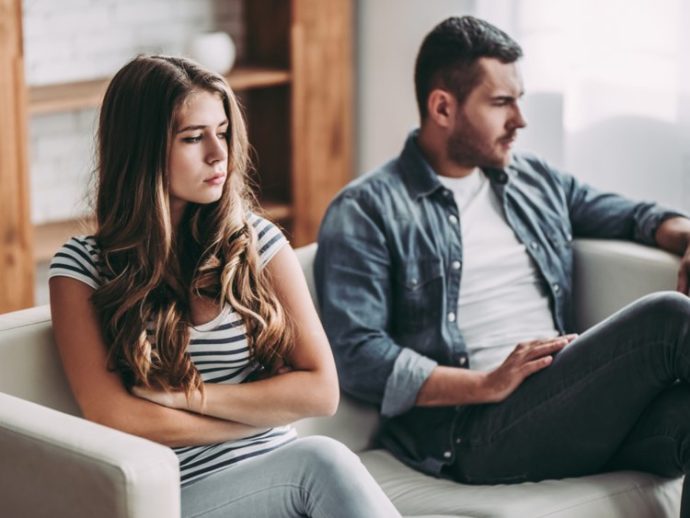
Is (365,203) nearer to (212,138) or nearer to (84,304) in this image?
(212,138)

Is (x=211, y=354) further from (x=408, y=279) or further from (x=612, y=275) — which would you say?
(x=612, y=275)

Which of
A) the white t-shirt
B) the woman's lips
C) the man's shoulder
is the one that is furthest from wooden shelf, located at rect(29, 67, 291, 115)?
the woman's lips

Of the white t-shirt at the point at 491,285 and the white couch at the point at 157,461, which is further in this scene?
the white t-shirt at the point at 491,285

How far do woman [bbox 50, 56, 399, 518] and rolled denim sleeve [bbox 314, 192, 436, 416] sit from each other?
320mm

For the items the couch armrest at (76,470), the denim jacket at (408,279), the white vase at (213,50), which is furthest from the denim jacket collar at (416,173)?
the white vase at (213,50)

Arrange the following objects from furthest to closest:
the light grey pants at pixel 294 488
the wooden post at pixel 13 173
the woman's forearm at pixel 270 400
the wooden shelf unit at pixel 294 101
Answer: the wooden shelf unit at pixel 294 101 < the wooden post at pixel 13 173 < the woman's forearm at pixel 270 400 < the light grey pants at pixel 294 488

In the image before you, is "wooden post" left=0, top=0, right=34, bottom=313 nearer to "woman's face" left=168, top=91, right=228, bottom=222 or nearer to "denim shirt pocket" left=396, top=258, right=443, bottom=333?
"denim shirt pocket" left=396, top=258, right=443, bottom=333

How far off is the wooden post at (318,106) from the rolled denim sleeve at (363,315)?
5.16ft

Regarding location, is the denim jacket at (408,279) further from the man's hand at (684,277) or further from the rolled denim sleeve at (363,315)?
the man's hand at (684,277)

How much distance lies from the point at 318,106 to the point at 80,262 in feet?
6.95

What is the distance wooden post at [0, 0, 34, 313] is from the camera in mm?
3328

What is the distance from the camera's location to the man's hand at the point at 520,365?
240 centimetres

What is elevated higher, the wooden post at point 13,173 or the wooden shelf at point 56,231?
the wooden post at point 13,173

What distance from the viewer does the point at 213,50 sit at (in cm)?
382
